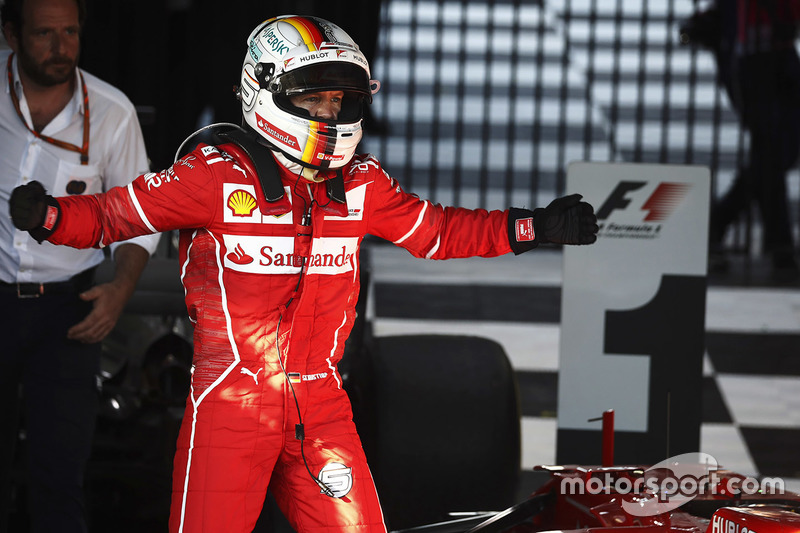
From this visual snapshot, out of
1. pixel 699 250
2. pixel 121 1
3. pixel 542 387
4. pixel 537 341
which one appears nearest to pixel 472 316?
pixel 537 341

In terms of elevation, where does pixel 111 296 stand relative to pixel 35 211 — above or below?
below

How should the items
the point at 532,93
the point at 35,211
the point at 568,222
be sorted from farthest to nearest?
the point at 532,93 < the point at 568,222 < the point at 35,211

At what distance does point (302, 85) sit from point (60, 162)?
856mm

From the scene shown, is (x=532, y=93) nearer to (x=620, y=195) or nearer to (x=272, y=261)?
(x=620, y=195)

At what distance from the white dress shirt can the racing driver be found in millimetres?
640

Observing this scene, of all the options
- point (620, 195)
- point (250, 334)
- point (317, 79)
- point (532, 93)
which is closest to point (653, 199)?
point (620, 195)

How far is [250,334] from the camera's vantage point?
2314mm

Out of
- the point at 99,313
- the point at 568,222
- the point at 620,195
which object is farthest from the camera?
the point at 620,195

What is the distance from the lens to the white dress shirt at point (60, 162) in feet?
9.46

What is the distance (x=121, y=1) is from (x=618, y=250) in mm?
3545

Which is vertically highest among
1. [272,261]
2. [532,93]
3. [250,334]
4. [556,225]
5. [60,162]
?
[532,93]

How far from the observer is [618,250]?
11.2 feet

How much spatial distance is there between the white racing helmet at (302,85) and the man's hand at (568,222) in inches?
16.9

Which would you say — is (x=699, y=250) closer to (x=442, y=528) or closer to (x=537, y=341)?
(x=442, y=528)
